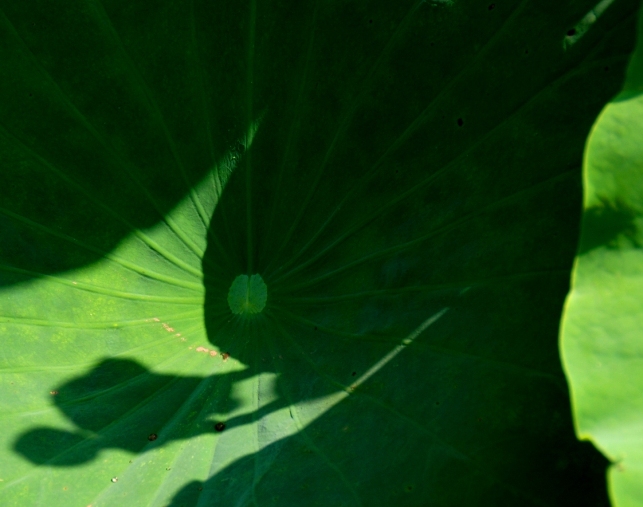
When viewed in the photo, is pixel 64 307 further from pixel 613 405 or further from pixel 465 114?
pixel 613 405

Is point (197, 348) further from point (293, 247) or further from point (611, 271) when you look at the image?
point (611, 271)

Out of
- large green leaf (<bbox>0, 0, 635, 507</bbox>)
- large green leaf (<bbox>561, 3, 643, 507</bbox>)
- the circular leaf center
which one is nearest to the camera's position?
large green leaf (<bbox>561, 3, 643, 507</bbox>)

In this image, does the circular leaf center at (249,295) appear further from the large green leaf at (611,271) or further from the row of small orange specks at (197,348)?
the large green leaf at (611,271)

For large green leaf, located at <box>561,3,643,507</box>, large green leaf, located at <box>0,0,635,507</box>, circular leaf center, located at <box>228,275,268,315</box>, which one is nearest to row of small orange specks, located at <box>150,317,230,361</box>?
large green leaf, located at <box>0,0,635,507</box>

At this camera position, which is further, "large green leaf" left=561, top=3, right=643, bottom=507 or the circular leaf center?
the circular leaf center

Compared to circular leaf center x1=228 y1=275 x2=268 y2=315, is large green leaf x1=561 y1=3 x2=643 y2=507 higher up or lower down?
lower down

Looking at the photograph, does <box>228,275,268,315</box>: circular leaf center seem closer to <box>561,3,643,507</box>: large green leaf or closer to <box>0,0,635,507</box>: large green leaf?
<box>0,0,635,507</box>: large green leaf

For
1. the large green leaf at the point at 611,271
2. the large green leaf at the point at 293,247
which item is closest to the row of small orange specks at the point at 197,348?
the large green leaf at the point at 293,247

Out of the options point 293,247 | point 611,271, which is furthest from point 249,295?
point 611,271
